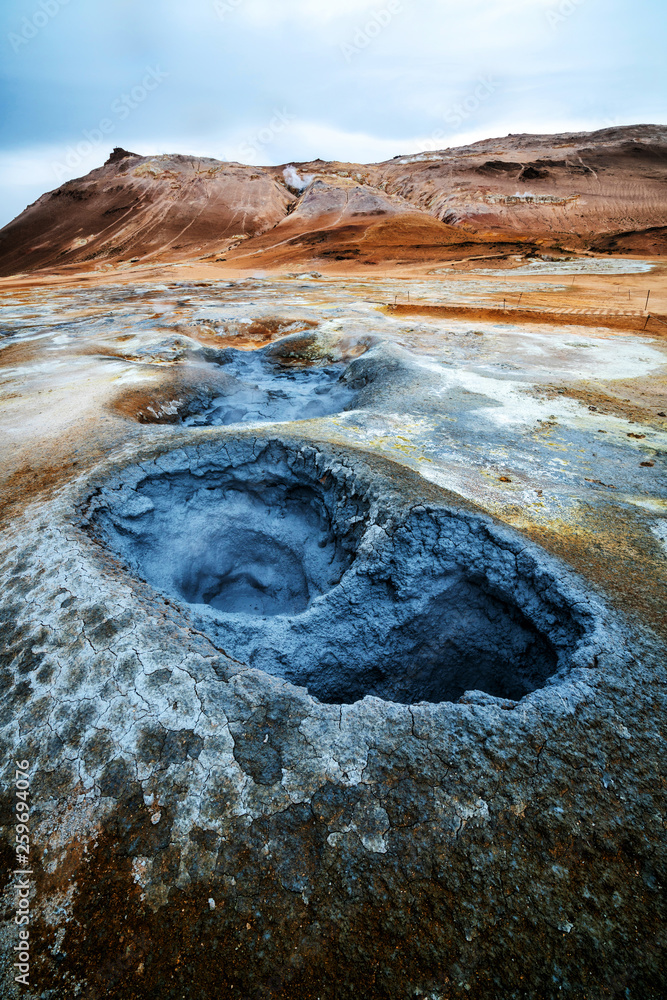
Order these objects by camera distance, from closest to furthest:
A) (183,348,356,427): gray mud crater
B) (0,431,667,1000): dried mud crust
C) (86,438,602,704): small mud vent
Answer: (0,431,667,1000): dried mud crust
(86,438,602,704): small mud vent
(183,348,356,427): gray mud crater

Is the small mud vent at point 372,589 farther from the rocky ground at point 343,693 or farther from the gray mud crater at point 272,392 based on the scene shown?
the gray mud crater at point 272,392

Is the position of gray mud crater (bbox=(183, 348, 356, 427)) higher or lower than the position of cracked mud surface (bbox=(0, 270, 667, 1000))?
higher

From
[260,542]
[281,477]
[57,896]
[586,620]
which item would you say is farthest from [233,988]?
[281,477]

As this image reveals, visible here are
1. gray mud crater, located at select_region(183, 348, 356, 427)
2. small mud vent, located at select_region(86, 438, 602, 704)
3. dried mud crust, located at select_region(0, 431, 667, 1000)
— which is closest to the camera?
dried mud crust, located at select_region(0, 431, 667, 1000)

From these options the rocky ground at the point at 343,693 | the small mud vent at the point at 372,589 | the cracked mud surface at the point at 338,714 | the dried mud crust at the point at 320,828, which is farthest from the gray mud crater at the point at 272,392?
the dried mud crust at the point at 320,828

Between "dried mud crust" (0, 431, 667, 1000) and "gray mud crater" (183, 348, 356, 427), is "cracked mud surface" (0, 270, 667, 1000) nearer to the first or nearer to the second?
"dried mud crust" (0, 431, 667, 1000)

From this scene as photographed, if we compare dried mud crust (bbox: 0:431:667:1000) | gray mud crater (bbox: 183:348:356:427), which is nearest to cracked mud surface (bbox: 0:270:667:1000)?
dried mud crust (bbox: 0:431:667:1000)

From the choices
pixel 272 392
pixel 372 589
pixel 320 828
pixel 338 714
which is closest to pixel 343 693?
pixel 372 589

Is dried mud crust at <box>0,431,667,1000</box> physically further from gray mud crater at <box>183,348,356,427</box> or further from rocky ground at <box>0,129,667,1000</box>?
gray mud crater at <box>183,348,356,427</box>

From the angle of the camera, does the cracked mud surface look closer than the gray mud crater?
Yes
